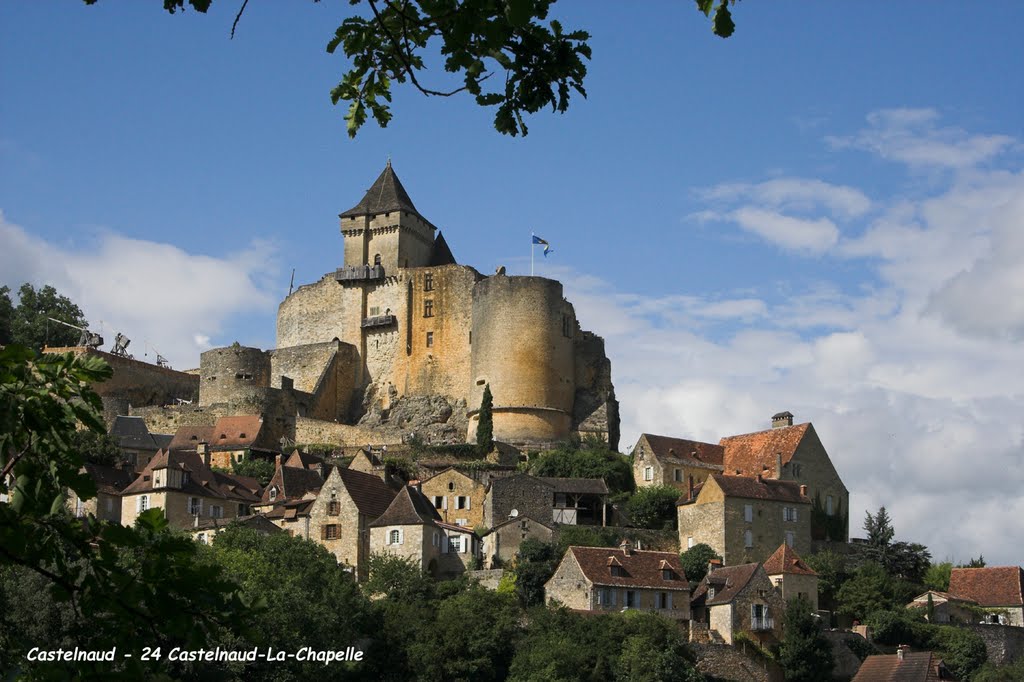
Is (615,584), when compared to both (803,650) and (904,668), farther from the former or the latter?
(904,668)

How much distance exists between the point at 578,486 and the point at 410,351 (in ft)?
51.1

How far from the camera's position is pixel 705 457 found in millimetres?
60750

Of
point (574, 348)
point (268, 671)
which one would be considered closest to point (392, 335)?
point (574, 348)

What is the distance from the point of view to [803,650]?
46781 millimetres

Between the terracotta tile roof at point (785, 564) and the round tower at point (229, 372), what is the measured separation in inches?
1075

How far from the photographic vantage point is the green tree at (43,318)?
Answer: 259 feet

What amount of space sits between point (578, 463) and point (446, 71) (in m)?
51.5

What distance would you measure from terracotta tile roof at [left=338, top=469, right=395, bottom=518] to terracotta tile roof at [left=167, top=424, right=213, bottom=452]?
12.6 meters

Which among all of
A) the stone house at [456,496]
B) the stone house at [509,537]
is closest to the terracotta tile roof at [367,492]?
the stone house at [456,496]

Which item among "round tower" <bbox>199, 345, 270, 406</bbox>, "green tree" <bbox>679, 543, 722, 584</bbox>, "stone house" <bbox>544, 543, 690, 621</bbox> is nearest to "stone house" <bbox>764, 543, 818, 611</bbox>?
"green tree" <bbox>679, 543, 722, 584</bbox>

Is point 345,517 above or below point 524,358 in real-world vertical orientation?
below

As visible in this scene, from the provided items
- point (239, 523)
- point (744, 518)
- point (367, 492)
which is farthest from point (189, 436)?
point (744, 518)

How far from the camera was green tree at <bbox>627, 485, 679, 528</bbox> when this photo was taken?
183 ft

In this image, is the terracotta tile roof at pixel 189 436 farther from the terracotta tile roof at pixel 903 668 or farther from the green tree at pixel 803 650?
the terracotta tile roof at pixel 903 668
